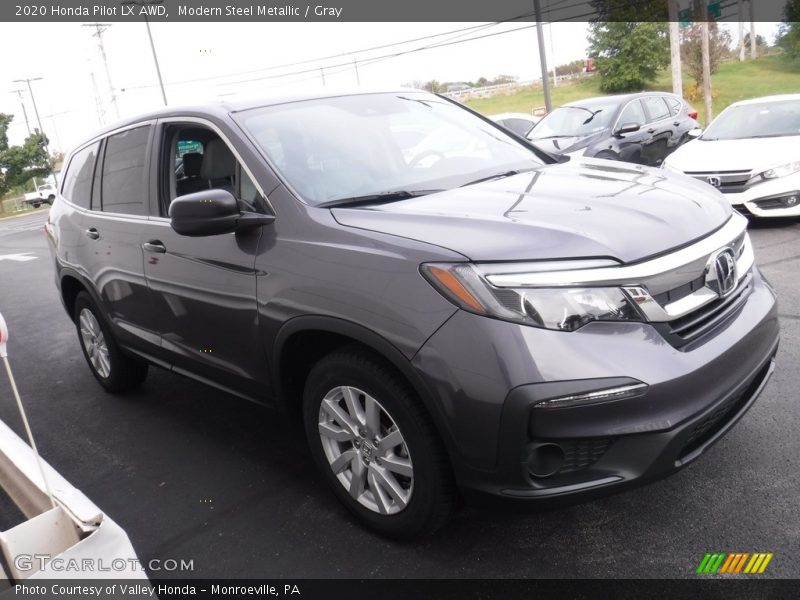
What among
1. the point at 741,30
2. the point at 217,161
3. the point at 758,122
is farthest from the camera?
the point at 741,30

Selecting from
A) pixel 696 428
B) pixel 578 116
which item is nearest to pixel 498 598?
pixel 696 428

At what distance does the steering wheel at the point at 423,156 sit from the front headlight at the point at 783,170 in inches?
221

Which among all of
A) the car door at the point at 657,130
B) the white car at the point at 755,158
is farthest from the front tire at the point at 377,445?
the car door at the point at 657,130

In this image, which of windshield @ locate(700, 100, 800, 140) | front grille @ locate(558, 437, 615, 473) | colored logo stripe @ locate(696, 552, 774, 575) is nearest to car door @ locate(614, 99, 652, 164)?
windshield @ locate(700, 100, 800, 140)

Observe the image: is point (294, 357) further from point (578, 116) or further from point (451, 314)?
point (578, 116)

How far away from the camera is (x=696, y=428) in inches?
89.0

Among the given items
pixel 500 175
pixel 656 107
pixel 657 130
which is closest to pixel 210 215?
pixel 500 175

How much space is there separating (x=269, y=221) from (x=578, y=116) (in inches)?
365

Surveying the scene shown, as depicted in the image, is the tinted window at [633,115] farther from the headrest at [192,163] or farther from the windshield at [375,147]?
the headrest at [192,163]

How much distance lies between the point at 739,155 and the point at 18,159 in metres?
58.0

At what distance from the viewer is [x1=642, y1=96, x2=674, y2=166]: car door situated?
1117cm

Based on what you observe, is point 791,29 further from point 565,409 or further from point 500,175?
point 565,409

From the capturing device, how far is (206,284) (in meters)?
3.26

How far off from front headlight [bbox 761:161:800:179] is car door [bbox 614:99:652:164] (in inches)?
114
